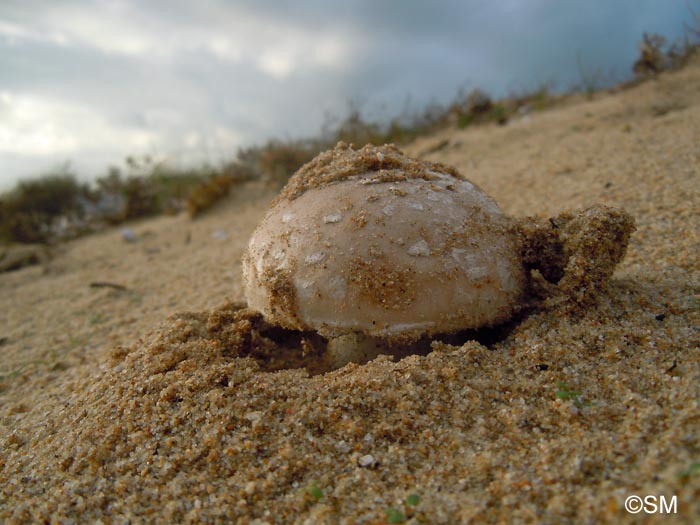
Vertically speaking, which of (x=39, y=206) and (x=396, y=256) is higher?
(x=39, y=206)

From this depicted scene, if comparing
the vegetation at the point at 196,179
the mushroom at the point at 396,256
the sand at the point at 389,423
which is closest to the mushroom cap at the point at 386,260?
the mushroom at the point at 396,256

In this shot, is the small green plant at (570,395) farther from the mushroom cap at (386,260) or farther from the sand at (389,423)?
the mushroom cap at (386,260)

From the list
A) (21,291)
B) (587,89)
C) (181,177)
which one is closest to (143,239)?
(21,291)

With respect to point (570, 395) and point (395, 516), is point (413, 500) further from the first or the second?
point (570, 395)

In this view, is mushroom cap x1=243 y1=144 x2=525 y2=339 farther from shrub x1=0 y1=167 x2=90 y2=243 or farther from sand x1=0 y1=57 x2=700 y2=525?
shrub x1=0 y1=167 x2=90 y2=243

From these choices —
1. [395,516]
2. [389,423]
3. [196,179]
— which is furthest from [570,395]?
[196,179]

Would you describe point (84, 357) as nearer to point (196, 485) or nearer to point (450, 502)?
point (196, 485)
